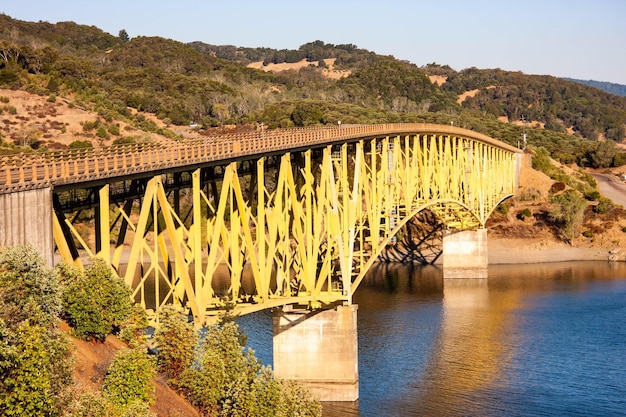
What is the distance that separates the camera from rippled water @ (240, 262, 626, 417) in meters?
51.1

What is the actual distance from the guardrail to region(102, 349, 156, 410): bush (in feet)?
18.8

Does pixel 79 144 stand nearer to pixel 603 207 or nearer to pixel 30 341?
pixel 603 207

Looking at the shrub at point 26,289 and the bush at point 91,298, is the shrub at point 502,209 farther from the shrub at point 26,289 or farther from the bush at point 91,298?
the shrub at point 26,289

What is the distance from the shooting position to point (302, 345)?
52.6 meters

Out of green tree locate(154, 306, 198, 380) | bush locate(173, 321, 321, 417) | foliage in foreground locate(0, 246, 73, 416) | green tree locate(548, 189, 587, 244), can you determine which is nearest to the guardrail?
foliage in foreground locate(0, 246, 73, 416)

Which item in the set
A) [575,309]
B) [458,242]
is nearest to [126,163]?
[575,309]

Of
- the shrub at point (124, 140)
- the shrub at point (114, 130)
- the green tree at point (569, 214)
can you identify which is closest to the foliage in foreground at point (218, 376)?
the shrub at point (124, 140)

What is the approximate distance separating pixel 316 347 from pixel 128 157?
19.3 metres

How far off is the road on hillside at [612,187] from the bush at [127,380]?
346 feet

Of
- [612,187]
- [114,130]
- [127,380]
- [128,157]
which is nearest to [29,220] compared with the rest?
[127,380]

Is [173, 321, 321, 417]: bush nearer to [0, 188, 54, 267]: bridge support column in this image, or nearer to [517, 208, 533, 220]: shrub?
[0, 188, 54, 267]: bridge support column

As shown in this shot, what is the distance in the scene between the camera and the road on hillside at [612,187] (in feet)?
431

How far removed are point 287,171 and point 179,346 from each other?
14676 mm

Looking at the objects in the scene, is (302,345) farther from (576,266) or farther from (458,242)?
(576,266)
